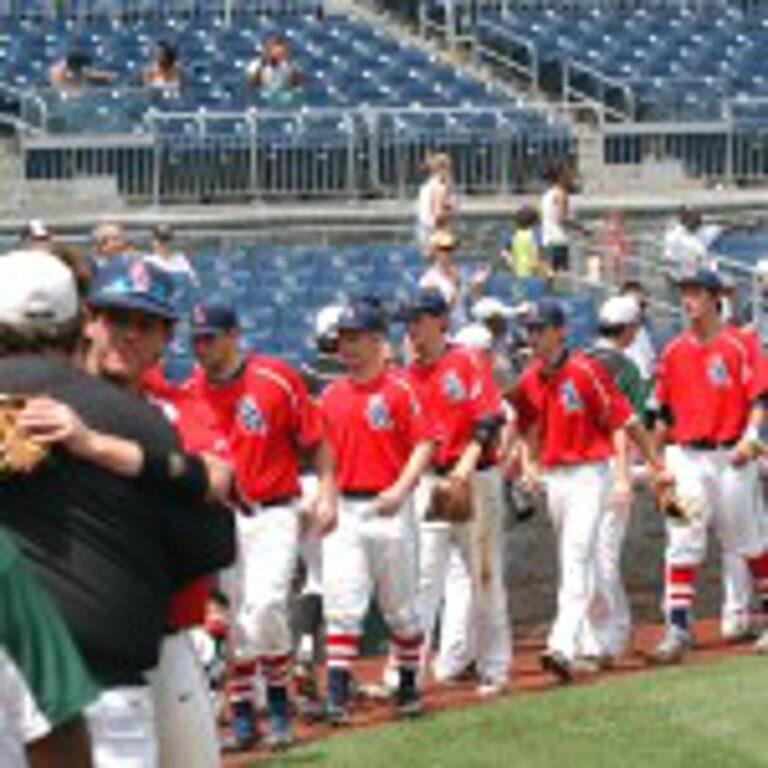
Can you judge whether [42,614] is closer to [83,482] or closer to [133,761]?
[83,482]

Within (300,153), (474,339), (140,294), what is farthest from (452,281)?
(140,294)

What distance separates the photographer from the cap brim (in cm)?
686

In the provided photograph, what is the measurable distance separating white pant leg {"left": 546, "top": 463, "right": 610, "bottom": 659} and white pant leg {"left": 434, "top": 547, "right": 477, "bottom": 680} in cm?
42

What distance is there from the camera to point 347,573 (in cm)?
1201

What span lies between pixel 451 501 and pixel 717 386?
1.86m

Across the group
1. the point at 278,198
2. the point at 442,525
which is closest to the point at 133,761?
the point at 442,525

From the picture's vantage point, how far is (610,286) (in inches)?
859

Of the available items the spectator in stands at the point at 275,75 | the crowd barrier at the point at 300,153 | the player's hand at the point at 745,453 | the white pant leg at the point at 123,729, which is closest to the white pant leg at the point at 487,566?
the player's hand at the point at 745,453

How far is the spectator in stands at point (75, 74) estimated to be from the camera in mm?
24172

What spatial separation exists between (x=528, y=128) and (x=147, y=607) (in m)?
18.8

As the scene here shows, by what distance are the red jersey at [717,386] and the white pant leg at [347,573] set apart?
2390mm

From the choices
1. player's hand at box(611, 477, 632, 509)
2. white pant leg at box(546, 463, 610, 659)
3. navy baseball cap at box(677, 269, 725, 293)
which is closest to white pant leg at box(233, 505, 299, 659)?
white pant leg at box(546, 463, 610, 659)

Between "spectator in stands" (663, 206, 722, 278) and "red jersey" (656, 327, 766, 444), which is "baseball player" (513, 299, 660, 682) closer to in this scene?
"red jersey" (656, 327, 766, 444)

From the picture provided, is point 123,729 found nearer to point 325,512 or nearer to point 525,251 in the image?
point 325,512
